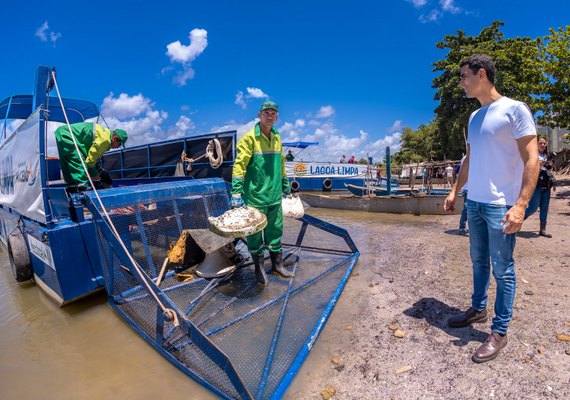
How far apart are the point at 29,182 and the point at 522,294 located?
565 cm

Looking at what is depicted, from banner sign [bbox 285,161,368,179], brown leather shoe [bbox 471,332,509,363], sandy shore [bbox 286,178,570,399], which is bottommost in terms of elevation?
sandy shore [bbox 286,178,570,399]

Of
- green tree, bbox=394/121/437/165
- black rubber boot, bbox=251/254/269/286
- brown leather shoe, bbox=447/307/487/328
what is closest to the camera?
brown leather shoe, bbox=447/307/487/328

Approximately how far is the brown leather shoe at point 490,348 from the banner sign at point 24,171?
14.0 ft

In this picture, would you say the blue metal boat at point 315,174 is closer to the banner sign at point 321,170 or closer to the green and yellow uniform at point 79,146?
the banner sign at point 321,170

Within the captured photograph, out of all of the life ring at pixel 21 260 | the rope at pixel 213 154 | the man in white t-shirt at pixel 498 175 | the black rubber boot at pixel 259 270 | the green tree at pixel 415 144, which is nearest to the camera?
the man in white t-shirt at pixel 498 175

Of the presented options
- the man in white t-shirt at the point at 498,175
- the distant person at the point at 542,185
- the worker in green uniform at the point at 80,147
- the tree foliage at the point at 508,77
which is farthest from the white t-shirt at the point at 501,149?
the tree foliage at the point at 508,77

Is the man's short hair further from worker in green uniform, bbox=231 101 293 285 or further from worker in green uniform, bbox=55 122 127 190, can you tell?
worker in green uniform, bbox=55 122 127 190

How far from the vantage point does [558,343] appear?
7.76 ft

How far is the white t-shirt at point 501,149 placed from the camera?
82.0 inches

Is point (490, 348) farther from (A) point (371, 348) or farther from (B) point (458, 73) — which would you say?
(B) point (458, 73)

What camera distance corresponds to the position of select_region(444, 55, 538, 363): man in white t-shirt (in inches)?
80.6

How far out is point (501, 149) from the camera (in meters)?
2.18

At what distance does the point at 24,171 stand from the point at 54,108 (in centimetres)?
309

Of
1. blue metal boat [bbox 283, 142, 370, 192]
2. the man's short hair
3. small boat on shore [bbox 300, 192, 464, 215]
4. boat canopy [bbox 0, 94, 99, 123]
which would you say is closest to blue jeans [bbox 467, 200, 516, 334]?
the man's short hair
